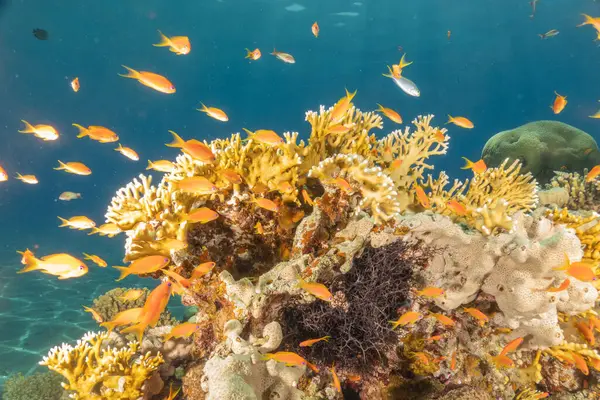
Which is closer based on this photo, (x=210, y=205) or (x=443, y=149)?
(x=210, y=205)

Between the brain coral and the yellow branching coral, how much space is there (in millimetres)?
11387

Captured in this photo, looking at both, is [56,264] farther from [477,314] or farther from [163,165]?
[477,314]

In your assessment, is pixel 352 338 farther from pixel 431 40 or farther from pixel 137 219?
pixel 431 40

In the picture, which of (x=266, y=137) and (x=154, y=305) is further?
(x=266, y=137)

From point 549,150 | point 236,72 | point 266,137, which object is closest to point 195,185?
point 266,137

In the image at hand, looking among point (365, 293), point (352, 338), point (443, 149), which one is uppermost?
point (443, 149)

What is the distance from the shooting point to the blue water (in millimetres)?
52438

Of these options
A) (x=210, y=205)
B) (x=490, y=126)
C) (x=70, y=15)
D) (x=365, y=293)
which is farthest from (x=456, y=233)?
(x=490, y=126)

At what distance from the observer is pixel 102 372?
348cm

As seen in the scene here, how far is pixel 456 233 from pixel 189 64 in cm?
9542

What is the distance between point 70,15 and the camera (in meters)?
62.2

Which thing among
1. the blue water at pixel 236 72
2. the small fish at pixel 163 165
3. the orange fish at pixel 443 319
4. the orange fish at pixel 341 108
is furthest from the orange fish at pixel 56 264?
the blue water at pixel 236 72

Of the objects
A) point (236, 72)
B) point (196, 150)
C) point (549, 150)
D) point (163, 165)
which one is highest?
point (236, 72)

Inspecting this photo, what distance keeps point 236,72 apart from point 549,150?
93.7 metres
